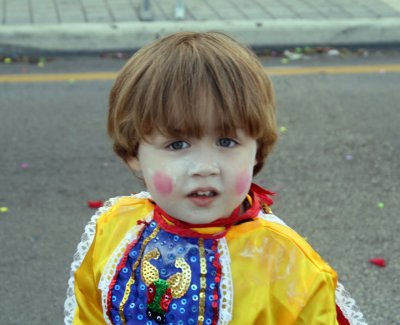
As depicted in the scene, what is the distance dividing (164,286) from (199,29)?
18.6ft

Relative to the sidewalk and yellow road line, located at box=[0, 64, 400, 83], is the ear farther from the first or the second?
the sidewalk

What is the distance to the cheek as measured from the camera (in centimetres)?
203

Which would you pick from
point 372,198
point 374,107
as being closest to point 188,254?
point 372,198

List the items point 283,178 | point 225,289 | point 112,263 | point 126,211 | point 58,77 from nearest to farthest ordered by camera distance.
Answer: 1. point 225,289
2. point 112,263
3. point 126,211
4. point 283,178
5. point 58,77

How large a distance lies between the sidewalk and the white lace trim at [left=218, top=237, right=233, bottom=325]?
5.50m

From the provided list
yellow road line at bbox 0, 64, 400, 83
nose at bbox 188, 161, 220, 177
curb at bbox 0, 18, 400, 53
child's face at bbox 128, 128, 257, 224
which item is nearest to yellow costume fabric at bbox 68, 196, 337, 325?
child's face at bbox 128, 128, 257, 224

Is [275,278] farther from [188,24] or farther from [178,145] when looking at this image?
[188,24]

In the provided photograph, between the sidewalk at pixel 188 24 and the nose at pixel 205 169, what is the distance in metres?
5.58

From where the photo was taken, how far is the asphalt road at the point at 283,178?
402 centimetres

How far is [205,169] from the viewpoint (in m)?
1.98

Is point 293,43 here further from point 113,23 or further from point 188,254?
point 188,254

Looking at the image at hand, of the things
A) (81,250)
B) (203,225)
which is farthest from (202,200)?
(81,250)

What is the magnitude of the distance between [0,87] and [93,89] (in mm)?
711

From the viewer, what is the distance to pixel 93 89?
6.68 metres
